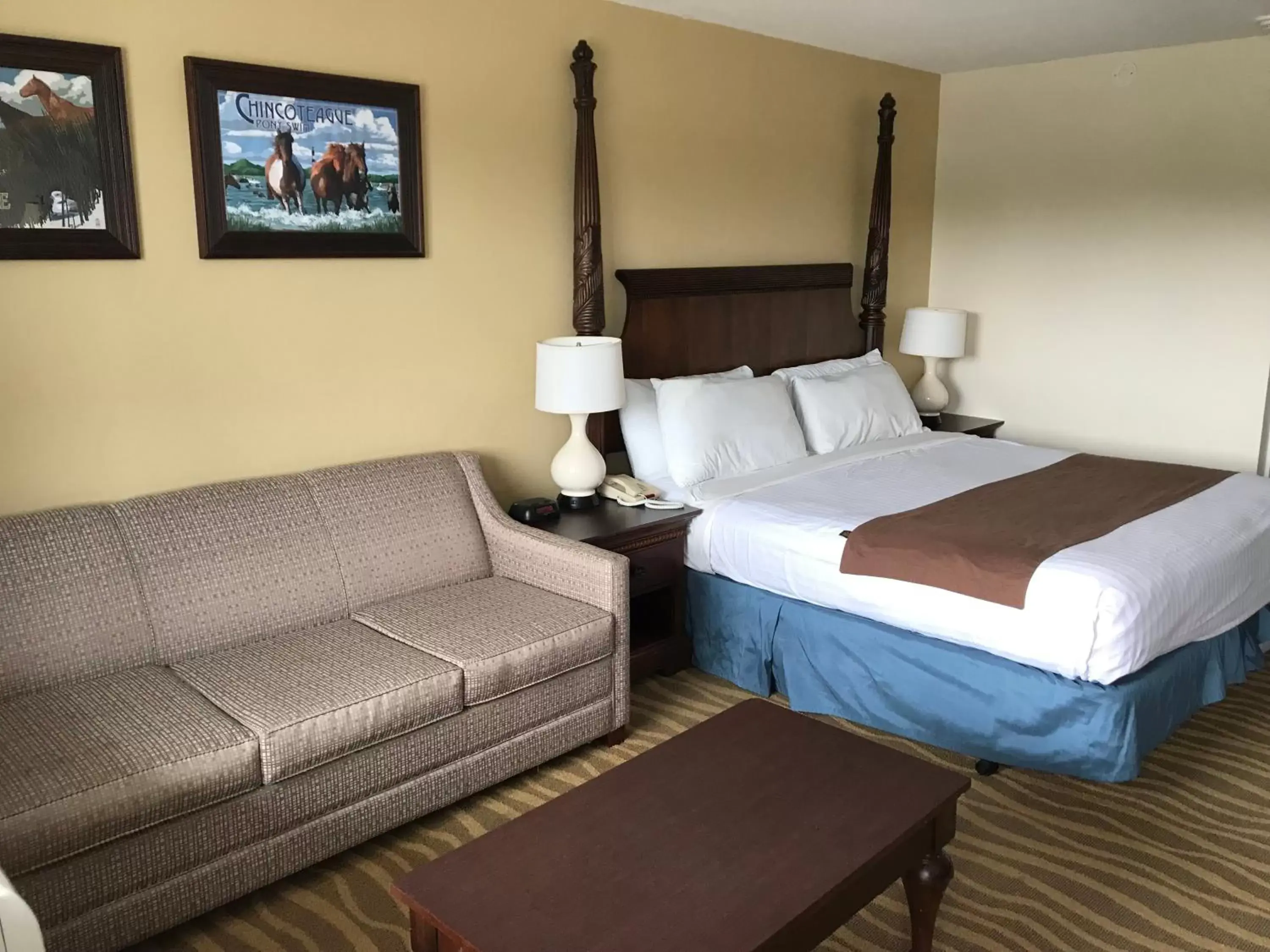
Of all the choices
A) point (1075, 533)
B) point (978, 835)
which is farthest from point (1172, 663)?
point (978, 835)

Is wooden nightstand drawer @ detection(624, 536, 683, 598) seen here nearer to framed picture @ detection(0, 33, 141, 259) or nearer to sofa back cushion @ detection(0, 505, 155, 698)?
sofa back cushion @ detection(0, 505, 155, 698)

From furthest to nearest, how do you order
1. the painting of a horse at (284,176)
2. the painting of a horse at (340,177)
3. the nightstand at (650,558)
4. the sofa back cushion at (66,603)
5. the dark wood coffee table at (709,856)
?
1. the nightstand at (650,558)
2. the painting of a horse at (340,177)
3. the painting of a horse at (284,176)
4. the sofa back cushion at (66,603)
5. the dark wood coffee table at (709,856)

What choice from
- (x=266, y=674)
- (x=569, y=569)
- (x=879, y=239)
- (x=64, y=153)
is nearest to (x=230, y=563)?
(x=266, y=674)

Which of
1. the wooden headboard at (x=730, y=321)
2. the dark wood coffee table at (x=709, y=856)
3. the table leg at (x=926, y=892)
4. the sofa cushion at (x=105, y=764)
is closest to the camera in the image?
the dark wood coffee table at (x=709, y=856)

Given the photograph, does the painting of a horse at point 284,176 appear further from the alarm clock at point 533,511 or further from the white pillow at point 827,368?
the white pillow at point 827,368

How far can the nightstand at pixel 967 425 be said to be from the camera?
15.9 feet

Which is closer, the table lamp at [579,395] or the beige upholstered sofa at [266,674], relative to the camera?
the beige upholstered sofa at [266,674]

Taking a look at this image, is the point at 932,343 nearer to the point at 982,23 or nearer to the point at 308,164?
the point at 982,23

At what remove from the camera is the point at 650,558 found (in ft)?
10.7

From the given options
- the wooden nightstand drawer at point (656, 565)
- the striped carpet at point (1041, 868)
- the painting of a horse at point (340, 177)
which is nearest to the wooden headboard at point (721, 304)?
the wooden nightstand drawer at point (656, 565)

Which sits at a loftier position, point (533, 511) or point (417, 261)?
point (417, 261)

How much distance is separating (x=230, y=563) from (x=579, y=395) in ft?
3.81

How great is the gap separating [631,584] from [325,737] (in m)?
1.25

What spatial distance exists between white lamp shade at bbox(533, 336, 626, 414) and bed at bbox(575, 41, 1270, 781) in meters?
0.33
